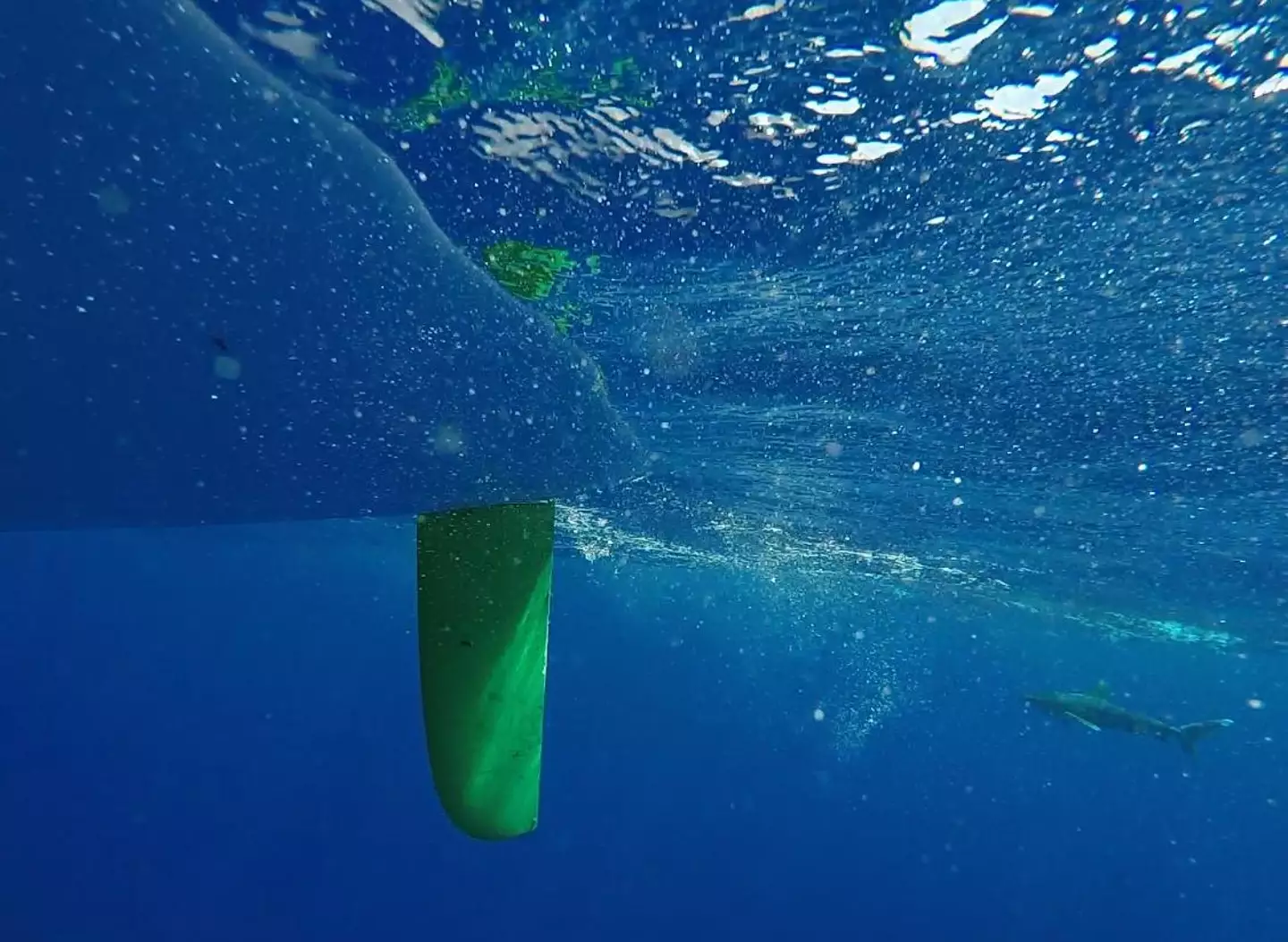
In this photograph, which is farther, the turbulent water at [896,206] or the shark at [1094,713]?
the shark at [1094,713]

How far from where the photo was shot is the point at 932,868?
8756 centimetres

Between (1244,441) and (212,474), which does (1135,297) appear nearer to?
(1244,441)

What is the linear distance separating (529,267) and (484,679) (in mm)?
3947

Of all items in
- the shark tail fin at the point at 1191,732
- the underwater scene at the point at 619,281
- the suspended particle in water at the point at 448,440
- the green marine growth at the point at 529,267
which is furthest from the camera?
the shark tail fin at the point at 1191,732

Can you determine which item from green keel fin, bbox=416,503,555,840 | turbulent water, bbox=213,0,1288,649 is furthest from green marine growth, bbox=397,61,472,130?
green keel fin, bbox=416,503,555,840

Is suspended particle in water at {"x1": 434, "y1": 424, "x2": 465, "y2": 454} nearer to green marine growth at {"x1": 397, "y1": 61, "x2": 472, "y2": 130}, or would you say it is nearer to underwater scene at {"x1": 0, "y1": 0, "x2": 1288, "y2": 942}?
underwater scene at {"x1": 0, "y1": 0, "x2": 1288, "y2": 942}

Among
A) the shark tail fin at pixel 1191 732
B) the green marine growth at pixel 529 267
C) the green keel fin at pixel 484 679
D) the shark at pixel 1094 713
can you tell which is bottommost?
the shark tail fin at pixel 1191 732

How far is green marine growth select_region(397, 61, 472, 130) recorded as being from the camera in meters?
5.04

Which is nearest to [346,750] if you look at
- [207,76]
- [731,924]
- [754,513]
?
[731,924]

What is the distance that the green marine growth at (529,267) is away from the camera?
7160 mm

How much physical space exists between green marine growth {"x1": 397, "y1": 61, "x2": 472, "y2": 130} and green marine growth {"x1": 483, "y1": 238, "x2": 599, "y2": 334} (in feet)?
5.32

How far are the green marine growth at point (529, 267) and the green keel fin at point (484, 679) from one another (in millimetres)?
2705

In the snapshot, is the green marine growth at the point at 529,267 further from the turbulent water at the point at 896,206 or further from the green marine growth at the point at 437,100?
the green marine growth at the point at 437,100

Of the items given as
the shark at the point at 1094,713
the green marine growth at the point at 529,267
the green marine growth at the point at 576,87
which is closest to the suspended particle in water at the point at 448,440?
the green marine growth at the point at 529,267
